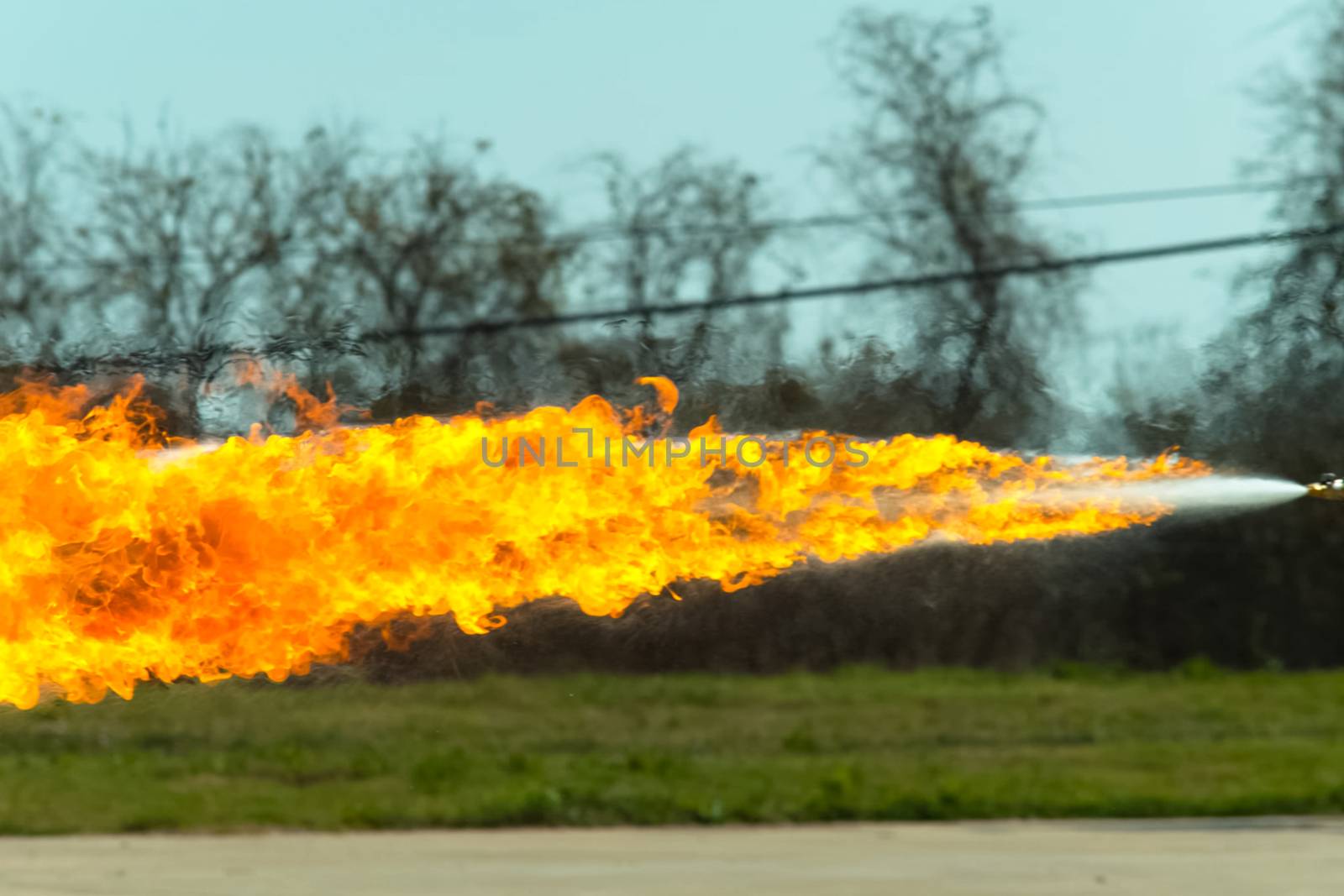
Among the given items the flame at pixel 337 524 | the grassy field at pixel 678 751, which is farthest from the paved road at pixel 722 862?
the flame at pixel 337 524

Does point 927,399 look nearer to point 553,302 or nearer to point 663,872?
point 553,302

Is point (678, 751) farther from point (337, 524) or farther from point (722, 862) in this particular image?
point (722, 862)

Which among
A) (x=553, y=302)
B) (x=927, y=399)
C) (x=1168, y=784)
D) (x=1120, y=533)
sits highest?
(x=553, y=302)

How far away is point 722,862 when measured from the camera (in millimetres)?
7824

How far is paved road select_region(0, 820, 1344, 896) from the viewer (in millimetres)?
7238

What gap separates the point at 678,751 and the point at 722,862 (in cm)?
344

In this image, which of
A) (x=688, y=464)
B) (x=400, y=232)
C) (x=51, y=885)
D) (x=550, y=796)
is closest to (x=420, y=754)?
(x=550, y=796)

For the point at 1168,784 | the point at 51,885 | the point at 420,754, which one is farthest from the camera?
the point at 420,754

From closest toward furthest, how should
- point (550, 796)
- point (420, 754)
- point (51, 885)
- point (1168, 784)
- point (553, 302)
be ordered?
point (51, 885)
point (550, 796)
point (1168, 784)
point (420, 754)
point (553, 302)

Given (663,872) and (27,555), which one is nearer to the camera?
(663,872)

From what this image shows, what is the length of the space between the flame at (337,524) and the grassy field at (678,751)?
0.50m

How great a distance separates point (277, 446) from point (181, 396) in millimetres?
1160

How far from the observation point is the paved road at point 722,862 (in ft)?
23.7

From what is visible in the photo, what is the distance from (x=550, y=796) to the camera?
30.1ft
